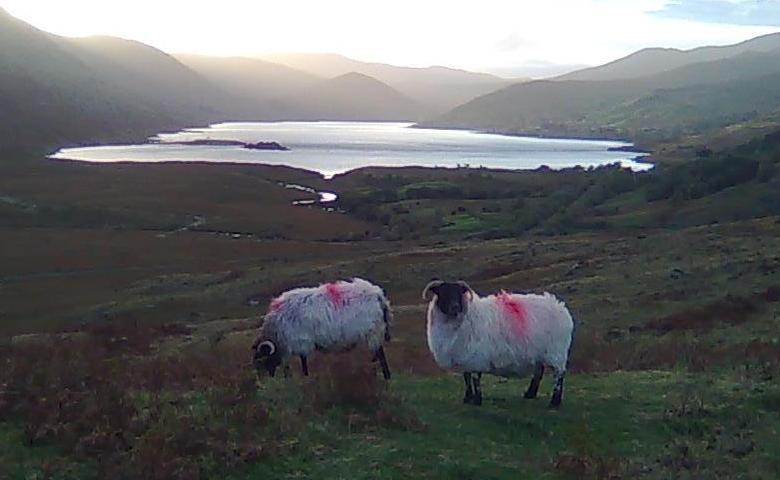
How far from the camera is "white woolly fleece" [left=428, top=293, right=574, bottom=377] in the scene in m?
13.4

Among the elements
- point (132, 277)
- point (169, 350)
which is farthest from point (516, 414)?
point (132, 277)

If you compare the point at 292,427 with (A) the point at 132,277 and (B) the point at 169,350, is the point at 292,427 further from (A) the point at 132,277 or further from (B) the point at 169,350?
(A) the point at 132,277

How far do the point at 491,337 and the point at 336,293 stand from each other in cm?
387

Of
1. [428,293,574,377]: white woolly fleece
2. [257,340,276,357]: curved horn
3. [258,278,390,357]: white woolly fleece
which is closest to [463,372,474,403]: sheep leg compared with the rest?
[428,293,574,377]: white woolly fleece

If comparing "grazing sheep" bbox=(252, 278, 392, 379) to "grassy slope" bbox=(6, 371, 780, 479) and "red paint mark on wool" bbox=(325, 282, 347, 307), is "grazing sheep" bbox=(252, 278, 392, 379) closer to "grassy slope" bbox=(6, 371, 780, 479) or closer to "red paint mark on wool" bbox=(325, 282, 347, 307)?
"red paint mark on wool" bbox=(325, 282, 347, 307)

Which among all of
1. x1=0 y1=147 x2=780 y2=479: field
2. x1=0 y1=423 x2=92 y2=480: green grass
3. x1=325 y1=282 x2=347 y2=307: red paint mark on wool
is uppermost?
x1=325 y1=282 x2=347 y2=307: red paint mark on wool

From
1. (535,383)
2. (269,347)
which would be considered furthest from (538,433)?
(269,347)

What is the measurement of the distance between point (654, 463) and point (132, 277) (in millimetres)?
50331

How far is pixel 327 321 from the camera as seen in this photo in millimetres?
15961

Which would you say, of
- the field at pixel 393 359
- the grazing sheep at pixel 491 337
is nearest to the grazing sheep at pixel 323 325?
the field at pixel 393 359

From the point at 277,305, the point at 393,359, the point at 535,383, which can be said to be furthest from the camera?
the point at 393,359

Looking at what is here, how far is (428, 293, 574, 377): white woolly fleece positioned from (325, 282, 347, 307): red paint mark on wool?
262cm

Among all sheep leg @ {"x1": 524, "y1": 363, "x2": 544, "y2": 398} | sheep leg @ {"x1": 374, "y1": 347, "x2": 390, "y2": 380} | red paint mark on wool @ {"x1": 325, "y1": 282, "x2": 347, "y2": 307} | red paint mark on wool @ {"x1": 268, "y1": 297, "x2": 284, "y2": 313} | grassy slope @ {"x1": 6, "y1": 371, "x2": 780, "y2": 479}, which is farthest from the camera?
red paint mark on wool @ {"x1": 268, "y1": 297, "x2": 284, "y2": 313}

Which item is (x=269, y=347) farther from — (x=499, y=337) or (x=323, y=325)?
(x=499, y=337)
